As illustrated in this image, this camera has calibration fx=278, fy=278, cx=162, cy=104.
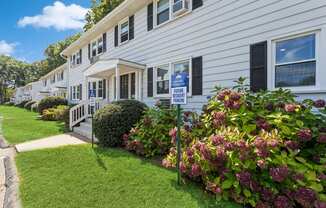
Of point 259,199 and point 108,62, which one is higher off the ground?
point 108,62

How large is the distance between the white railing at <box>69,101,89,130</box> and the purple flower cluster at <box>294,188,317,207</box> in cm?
1165

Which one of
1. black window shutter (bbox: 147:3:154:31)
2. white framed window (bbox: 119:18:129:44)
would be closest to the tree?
white framed window (bbox: 119:18:129:44)

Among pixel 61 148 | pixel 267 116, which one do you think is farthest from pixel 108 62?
pixel 267 116

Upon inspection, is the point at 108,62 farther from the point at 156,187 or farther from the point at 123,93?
the point at 156,187

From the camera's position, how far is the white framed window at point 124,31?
43.9ft

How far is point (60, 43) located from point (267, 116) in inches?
2285

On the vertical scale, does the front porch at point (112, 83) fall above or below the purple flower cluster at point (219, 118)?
above

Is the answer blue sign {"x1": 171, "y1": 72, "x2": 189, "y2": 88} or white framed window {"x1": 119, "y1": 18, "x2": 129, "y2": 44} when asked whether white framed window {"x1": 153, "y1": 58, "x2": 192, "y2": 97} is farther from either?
blue sign {"x1": 171, "y1": 72, "x2": 189, "y2": 88}

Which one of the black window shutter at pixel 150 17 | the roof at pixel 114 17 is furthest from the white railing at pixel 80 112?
the black window shutter at pixel 150 17

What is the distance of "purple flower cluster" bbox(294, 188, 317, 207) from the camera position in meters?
3.83

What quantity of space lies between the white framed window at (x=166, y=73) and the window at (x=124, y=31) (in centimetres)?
337

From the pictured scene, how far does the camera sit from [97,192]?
5.15 m

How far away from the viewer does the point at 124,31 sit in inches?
540

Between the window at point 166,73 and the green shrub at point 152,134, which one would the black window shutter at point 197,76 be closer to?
the window at point 166,73
